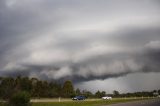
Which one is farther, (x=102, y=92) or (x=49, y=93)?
(x=102, y=92)

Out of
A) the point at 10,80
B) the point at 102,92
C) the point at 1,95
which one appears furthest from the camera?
the point at 102,92

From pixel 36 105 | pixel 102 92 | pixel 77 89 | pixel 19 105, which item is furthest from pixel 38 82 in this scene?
pixel 19 105

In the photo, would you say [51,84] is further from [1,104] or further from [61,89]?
[1,104]

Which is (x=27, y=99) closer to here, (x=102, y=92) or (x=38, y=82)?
(x=38, y=82)

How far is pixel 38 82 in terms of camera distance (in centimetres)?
14138

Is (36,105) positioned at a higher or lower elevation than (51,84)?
lower

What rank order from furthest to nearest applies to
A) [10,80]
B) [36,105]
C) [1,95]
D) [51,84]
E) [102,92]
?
[102,92] < [51,84] < [10,80] < [1,95] < [36,105]

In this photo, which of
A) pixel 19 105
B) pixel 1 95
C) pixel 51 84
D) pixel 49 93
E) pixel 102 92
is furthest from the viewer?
pixel 102 92

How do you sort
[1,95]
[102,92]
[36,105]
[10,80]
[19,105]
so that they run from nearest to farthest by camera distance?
[19,105]
[36,105]
[1,95]
[10,80]
[102,92]

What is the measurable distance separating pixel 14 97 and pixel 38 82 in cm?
8518

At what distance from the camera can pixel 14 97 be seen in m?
56.6

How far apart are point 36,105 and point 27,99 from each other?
8.09 meters

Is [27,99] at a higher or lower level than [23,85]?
lower

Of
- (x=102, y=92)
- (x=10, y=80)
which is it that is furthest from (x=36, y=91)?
(x=102, y=92)
